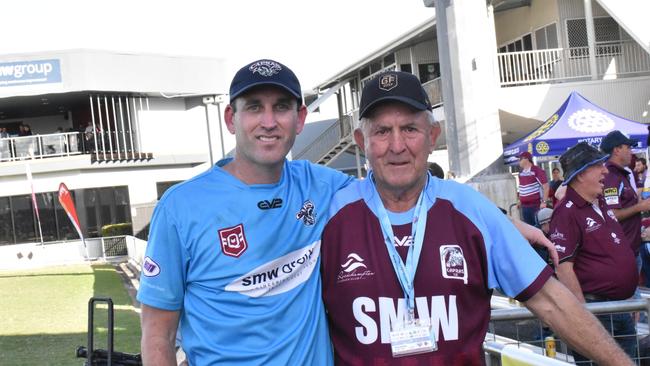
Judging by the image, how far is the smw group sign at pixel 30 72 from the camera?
34281 mm

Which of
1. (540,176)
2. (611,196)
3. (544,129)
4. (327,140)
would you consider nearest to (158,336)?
(611,196)

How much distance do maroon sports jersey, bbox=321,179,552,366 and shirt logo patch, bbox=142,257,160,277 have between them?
63cm

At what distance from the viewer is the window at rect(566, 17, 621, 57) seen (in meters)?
25.0

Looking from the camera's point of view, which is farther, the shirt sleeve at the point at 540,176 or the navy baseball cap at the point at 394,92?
the shirt sleeve at the point at 540,176

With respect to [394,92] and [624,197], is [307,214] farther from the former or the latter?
[624,197]

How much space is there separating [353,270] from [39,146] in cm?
3609

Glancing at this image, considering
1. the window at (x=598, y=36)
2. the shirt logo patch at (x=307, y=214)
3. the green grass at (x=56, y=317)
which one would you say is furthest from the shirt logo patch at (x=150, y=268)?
the window at (x=598, y=36)

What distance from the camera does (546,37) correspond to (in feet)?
86.5

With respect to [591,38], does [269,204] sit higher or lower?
lower

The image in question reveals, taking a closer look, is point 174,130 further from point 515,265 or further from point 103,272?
point 515,265

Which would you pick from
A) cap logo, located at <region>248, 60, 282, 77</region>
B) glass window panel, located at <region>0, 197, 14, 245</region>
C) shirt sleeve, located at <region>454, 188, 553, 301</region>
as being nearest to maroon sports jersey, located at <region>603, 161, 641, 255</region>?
shirt sleeve, located at <region>454, 188, 553, 301</region>

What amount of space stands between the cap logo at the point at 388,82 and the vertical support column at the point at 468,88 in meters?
14.9

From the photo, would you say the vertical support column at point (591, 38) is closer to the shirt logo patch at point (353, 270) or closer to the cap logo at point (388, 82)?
the cap logo at point (388, 82)

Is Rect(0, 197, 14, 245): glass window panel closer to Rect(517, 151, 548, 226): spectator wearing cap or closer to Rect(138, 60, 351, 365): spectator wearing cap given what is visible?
Rect(517, 151, 548, 226): spectator wearing cap
